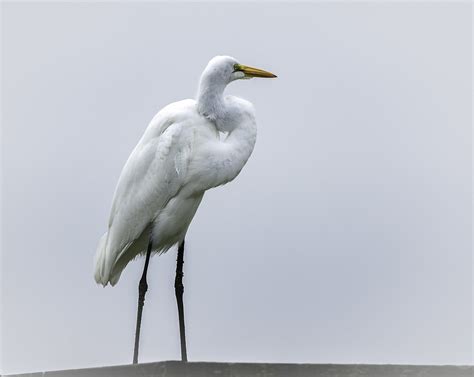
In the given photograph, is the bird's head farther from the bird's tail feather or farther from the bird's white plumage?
the bird's tail feather

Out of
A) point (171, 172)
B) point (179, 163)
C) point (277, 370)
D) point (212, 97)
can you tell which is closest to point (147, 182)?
point (171, 172)

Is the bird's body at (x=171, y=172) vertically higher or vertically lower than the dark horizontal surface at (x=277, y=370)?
higher

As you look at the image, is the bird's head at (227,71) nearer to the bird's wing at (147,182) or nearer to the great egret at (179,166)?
the great egret at (179,166)

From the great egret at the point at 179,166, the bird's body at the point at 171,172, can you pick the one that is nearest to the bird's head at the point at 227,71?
the great egret at the point at 179,166

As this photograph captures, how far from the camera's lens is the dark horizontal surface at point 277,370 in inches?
196

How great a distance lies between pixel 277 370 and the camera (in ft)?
16.5

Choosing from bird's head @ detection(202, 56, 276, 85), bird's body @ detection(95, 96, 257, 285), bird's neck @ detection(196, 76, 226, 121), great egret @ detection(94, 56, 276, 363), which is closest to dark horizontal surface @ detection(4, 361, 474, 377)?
great egret @ detection(94, 56, 276, 363)

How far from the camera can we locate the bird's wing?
7.42 metres

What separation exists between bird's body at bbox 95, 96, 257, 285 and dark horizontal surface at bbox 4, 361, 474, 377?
2557 mm

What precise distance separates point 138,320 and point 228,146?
1605 mm

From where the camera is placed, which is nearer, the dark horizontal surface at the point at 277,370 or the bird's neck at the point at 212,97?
the dark horizontal surface at the point at 277,370

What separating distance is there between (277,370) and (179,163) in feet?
9.01

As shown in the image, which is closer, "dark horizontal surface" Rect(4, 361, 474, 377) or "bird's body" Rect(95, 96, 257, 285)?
"dark horizontal surface" Rect(4, 361, 474, 377)

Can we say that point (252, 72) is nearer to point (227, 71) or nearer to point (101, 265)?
point (227, 71)
